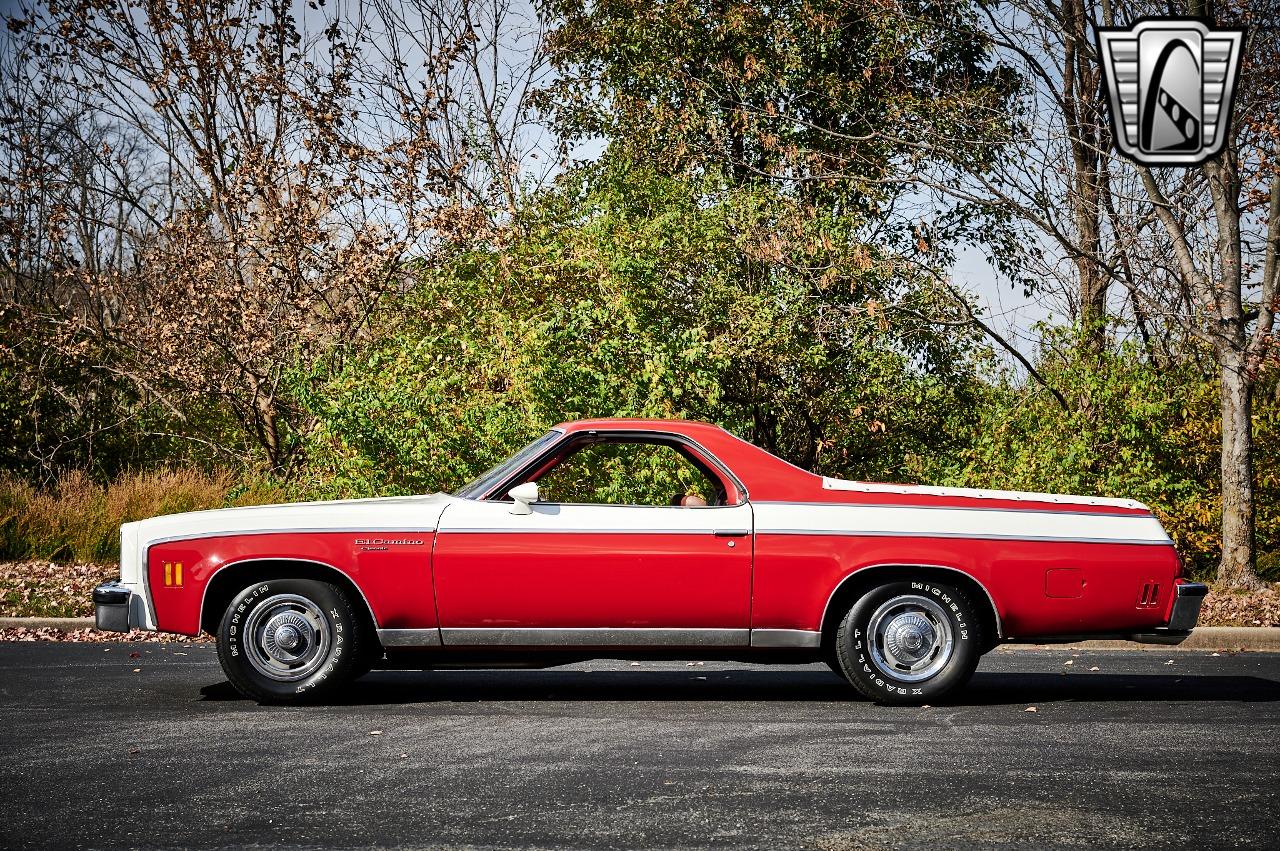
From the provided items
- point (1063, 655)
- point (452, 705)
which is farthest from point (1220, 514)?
point (452, 705)

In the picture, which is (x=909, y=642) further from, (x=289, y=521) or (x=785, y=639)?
(x=289, y=521)

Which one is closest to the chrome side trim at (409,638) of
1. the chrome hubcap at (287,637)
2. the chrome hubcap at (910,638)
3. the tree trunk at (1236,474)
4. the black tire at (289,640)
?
the black tire at (289,640)

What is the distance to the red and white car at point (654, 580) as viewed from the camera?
743 centimetres

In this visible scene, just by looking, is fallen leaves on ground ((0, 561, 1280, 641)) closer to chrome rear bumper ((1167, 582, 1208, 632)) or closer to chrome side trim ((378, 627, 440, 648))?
chrome rear bumper ((1167, 582, 1208, 632))

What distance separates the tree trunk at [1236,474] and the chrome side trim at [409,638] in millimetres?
9821

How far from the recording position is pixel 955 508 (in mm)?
7664

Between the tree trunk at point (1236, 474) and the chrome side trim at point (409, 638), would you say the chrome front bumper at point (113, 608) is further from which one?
the tree trunk at point (1236, 474)

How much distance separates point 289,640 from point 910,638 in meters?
3.43

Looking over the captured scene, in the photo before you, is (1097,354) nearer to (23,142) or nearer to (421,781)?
(421,781)

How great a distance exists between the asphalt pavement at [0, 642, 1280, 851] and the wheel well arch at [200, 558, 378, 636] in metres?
0.54

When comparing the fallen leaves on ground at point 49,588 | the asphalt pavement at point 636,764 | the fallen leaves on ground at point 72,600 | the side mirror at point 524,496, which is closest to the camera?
the asphalt pavement at point 636,764

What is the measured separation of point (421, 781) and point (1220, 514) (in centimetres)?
1209

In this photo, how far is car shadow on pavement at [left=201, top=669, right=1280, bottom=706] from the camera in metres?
8.08

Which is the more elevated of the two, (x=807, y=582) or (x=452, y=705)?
(x=807, y=582)
